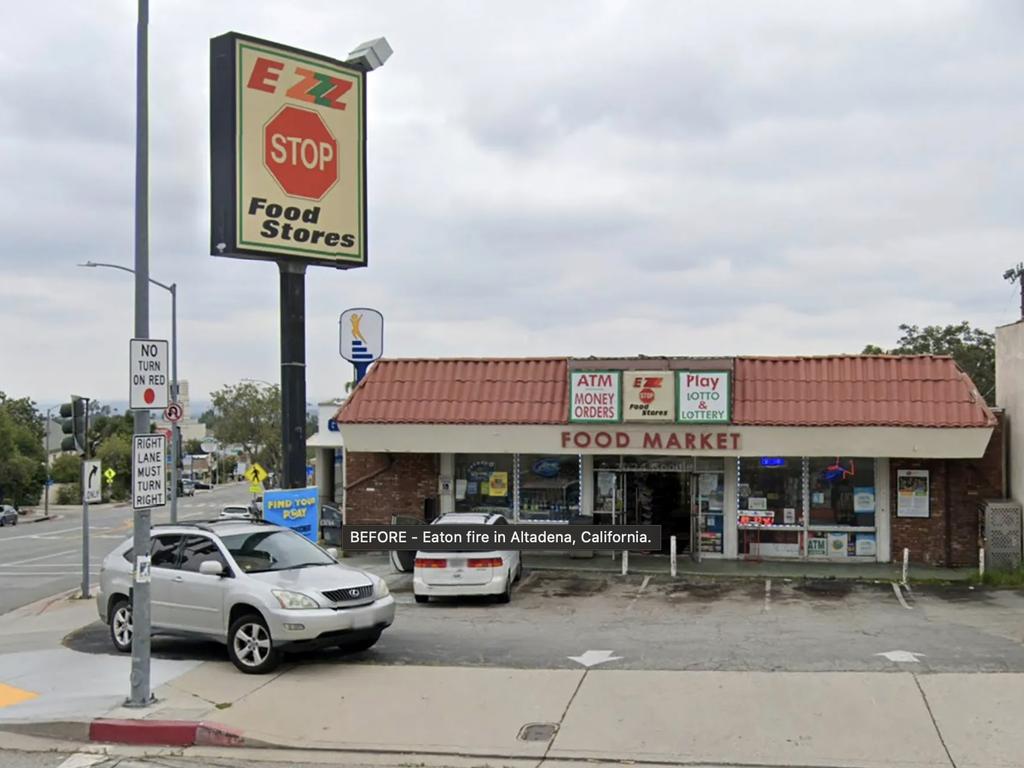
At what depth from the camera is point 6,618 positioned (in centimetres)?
1956

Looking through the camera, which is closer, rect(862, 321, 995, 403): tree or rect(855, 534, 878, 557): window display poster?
rect(855, 534, 878, 557): window display poster

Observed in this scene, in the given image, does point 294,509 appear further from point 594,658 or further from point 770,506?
point 770,506

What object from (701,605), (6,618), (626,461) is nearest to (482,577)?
(701,605)

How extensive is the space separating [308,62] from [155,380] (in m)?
9.87

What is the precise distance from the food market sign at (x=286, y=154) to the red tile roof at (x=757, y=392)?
16.5 feet

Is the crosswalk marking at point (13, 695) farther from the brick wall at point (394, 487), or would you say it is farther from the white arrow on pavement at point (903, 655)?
the brick wall at point (394, 487)

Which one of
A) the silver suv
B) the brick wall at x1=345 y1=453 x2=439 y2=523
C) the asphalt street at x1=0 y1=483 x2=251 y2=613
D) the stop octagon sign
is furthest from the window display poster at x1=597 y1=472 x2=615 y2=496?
the asphalt street at x1=0 y1=483 x2=251 y2=613

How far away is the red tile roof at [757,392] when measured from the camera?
21.0 metres

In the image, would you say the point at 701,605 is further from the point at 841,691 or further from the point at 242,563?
the point at 242,563

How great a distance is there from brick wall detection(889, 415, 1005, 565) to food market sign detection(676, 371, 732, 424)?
407 cm

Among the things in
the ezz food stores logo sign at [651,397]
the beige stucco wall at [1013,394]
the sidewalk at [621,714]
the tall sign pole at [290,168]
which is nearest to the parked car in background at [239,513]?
the tall sign pole at [290,168]

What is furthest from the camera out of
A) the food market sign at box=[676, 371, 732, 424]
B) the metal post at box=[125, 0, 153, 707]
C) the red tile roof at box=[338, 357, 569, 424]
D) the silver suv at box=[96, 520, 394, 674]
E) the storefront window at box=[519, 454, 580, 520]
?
the storefront window at box=[519, 454, 580, 520]

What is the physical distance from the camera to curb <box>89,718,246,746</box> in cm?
944

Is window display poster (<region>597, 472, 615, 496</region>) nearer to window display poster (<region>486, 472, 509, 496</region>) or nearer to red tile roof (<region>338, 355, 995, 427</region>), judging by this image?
red tile roof (<region>338, 355, 995, 427</region>)
